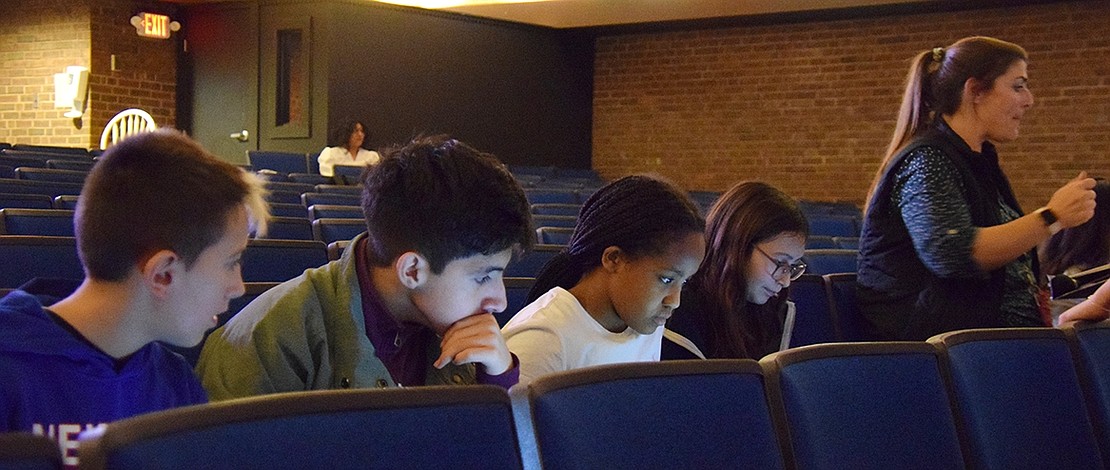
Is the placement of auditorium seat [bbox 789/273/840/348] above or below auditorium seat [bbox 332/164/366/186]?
below

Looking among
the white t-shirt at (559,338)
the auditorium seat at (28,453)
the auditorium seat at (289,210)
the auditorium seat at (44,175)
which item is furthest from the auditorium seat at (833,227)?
the auditorium seat at (28,453)

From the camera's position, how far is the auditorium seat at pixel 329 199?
524 centimetres

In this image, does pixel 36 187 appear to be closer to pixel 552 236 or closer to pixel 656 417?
pixel 552 236

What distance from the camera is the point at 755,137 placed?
1239 centimetres

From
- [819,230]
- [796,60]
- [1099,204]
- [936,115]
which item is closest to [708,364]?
[936,115]

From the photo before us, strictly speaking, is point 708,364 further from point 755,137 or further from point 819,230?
point 755,137

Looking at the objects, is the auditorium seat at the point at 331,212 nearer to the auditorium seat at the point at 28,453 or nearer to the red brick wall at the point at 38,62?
the auditorium seat at the point at 28,453

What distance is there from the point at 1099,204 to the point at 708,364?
2.79 meters

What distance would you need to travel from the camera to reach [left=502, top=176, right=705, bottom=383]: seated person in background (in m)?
2.02

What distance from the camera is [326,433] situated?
109cm

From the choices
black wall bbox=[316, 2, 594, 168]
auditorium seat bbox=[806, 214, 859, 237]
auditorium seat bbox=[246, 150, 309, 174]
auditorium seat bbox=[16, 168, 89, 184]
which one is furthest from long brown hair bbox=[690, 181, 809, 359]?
black wall bbox=[316, 2, 594, 168]

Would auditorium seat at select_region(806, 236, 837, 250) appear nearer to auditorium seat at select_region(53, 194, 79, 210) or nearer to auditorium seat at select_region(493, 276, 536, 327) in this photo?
auditorium seat at select_region(493, 276, 536, 327)

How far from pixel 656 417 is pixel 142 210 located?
0.64 metres

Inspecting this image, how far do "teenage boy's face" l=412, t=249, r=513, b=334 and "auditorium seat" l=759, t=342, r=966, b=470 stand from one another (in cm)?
40
